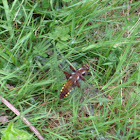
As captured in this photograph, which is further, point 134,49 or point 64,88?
point 134,49

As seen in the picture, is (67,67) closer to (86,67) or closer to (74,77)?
(74,77)

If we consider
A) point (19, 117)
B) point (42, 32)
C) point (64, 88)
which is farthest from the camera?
point (42, 32)

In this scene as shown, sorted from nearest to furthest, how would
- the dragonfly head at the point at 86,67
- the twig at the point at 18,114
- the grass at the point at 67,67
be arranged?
the twig at the point at 18,114
the grass at the point at 67,67
the dragonfly head at the point at 86,67

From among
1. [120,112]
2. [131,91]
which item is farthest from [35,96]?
[131,91]

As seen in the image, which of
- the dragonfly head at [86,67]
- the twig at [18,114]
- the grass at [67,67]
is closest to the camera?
the twig at [18,114]

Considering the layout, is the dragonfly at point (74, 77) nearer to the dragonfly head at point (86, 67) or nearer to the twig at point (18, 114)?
the dragonfly head at point (86, 67)

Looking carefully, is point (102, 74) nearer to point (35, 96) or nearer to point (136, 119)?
point (136, 119)

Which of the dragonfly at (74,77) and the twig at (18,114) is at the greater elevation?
the dragonfly at (74,77)

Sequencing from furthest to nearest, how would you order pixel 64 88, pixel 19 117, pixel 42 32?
1. pixel 42 32
2. pixel 64 88
3. pixel 19 117

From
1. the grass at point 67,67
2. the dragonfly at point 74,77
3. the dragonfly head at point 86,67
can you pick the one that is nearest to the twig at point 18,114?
the grass at point 67,67

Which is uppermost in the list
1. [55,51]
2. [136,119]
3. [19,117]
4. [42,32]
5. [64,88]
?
[42,32]
